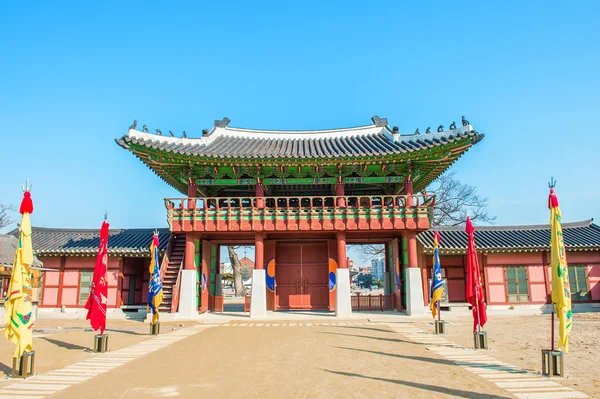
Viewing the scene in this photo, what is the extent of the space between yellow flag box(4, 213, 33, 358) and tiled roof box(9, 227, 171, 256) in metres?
12.5

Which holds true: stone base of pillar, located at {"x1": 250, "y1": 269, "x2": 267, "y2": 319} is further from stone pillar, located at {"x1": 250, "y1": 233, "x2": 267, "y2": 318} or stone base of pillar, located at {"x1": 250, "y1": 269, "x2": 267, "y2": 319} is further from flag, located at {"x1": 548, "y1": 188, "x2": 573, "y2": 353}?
flag, located at {"x1": 548, "y1": 188, "x2": 573, "y2": 353}

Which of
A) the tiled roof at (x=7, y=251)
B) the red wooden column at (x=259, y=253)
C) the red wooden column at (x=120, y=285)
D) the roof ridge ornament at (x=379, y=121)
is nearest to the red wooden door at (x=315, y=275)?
the red wooden column at (x=259, y=253)

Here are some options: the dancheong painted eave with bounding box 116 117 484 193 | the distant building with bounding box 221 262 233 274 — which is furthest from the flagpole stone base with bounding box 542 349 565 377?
the distant building with bounding box 221 262 233 274

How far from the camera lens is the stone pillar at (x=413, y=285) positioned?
18.8 meters

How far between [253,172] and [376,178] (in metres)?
5.90

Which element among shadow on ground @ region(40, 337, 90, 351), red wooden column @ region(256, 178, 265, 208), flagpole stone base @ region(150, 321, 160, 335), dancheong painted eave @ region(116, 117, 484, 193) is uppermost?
dancheong painted eave @ region(116, 117, 484, 193)

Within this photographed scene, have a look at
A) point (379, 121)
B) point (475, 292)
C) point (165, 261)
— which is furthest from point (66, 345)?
point (379, 121)

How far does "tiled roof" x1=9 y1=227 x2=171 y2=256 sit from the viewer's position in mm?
21156

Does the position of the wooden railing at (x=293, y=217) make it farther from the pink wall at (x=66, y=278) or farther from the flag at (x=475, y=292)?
the flag at (x=475, y=292)

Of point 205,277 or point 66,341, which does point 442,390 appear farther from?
point 205,277

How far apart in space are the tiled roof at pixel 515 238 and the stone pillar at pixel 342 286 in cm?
444

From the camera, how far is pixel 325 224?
19375 millimetres

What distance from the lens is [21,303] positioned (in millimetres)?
8406

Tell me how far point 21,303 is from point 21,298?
112mm
